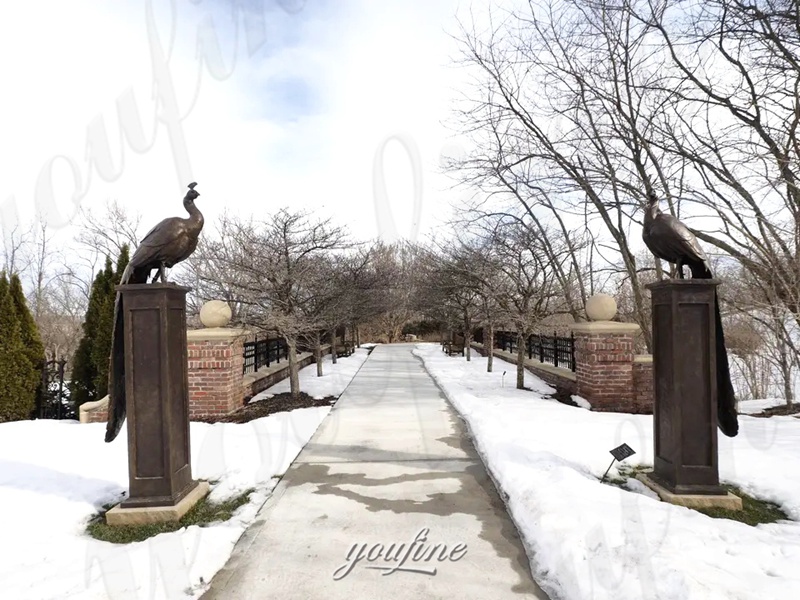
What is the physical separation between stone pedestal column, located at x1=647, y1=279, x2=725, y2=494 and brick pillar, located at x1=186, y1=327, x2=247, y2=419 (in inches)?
251

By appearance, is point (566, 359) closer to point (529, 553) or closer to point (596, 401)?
point (596, 401)

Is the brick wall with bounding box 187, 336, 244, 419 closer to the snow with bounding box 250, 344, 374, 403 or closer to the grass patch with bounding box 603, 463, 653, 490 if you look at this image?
the snow with bounding box 250, 344, 374, 403

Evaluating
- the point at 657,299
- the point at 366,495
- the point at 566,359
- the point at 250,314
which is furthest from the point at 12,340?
the point at 566,359

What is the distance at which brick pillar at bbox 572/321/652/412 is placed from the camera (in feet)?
27.1

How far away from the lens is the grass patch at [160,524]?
3719mm

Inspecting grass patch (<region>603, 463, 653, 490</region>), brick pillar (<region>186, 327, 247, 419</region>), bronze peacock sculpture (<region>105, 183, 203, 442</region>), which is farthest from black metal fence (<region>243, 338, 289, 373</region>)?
grass patch (<region>603, 463, 653, 490</region>)

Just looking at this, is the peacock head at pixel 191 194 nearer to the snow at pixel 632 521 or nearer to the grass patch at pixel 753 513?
the snow at pixel 632 521

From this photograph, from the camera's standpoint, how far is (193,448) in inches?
232

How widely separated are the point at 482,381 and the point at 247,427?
260 inches

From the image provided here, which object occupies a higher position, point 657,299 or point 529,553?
point 657,299

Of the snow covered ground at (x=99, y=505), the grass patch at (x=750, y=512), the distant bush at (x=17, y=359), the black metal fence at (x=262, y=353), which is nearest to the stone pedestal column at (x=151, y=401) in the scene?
the snow covered ground at (x=99, y=505)

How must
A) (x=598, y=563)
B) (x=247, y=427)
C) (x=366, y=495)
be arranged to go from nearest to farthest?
(x=598, y=563) < (x=366, y=495) < (x=247, y=427)

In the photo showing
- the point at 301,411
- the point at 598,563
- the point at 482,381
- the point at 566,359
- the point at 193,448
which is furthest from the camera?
the point at 482,381

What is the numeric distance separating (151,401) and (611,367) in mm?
7015
